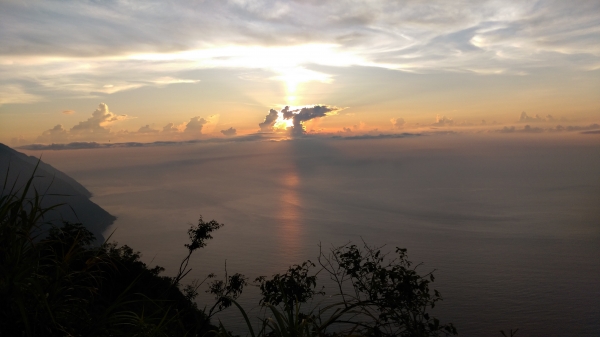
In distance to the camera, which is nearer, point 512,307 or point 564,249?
point 512,307

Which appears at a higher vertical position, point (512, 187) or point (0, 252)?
point (0, 252)

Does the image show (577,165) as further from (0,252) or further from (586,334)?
(0,252)

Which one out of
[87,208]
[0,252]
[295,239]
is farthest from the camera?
[87,208]

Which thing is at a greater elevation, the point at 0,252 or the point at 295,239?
the point at 0,252

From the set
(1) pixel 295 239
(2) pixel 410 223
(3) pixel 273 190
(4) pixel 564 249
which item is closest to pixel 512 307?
(4) pixel 564 249

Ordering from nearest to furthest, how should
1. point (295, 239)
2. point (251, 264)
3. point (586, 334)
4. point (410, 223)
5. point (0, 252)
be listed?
point (0, 252) < point (586, 334) < point (251, 264) < point (295, 239) < point (410, 223)

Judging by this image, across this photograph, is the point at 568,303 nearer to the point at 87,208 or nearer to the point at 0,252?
the point at 0,252

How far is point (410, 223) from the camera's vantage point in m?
79.6

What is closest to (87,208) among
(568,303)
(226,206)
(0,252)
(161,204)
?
(161,204)

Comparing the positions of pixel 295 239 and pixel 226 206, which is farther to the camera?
pixel 226 206

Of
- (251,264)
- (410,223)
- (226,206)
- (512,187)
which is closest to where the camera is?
(251,264)

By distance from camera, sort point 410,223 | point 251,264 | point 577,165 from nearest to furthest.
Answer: point 251,264
point 410,223
point 577,165

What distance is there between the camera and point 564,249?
194 ft

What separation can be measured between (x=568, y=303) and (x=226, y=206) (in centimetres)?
7623
